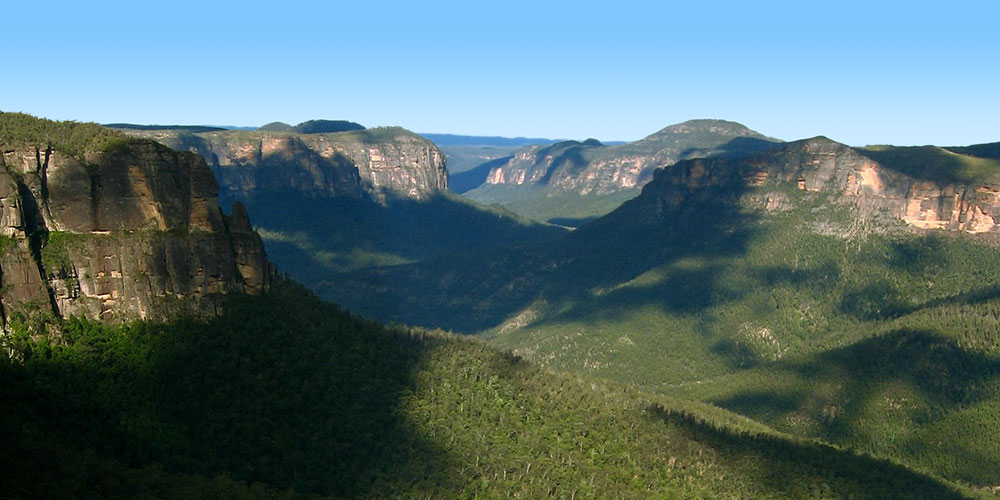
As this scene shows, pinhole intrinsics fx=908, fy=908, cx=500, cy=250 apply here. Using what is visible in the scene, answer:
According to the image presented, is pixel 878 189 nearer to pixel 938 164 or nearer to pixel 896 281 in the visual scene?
pixel 938 164

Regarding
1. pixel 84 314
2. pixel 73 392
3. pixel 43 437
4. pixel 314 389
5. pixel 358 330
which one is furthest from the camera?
pixel 358 330

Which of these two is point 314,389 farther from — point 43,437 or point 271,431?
point 43,437

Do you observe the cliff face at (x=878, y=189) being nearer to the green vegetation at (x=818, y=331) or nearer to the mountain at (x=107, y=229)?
the green vegetation at (x=818, y=331)

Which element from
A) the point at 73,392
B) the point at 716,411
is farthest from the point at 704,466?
the point at 73,392

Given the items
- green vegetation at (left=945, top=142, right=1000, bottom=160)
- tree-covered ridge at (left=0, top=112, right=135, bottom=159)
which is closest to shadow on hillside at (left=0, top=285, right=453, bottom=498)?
tree-covered ridge at (left=0, top=112, right=135, bottom=159)

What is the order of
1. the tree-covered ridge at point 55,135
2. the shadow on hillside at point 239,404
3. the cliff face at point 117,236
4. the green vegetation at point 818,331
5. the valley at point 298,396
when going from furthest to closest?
the green vegetation at point 818,331
the tree-covered ridge at point 55,135
the cliff face at point 117,236
the valley at point 298,396
the shadow on hillside at point 239,404

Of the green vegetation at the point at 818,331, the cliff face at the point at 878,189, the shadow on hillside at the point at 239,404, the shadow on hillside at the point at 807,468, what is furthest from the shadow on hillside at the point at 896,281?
the shadow on hillside at the point at 239,404

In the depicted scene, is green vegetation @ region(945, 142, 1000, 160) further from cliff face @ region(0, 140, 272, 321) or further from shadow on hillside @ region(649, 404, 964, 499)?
cliff face @ region(0, 140, 272, 321)
